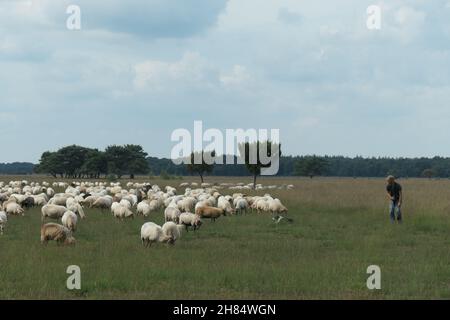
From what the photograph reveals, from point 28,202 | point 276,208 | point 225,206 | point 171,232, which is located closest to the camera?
point 171,232

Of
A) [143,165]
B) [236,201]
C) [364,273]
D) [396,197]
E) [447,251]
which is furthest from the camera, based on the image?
[143,165]

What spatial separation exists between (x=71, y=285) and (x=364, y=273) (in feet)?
20.3

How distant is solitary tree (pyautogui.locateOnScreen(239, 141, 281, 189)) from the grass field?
151 ft

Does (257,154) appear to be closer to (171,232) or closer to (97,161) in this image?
(97,161)

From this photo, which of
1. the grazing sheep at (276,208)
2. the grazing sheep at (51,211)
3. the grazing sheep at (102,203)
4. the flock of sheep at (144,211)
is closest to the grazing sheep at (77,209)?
the flock of sheep at (144,211)

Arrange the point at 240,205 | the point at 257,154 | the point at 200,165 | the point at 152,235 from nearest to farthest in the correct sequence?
the point at 152,235
the point at 240,205
the point at 257,154
the point at 200,165

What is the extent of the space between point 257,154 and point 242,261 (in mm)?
59457

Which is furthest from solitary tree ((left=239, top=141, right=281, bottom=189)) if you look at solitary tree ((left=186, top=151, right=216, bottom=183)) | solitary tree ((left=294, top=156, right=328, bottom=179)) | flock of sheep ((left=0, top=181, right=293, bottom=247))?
solitary tree ((left=294, top=156, right=328, bottom=179))

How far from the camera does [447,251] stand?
17328 mm

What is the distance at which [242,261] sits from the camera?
15414 millimetres

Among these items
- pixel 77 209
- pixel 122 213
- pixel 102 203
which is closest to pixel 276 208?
pixel 122 213

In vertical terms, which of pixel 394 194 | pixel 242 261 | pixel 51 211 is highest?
pixel 394 194
